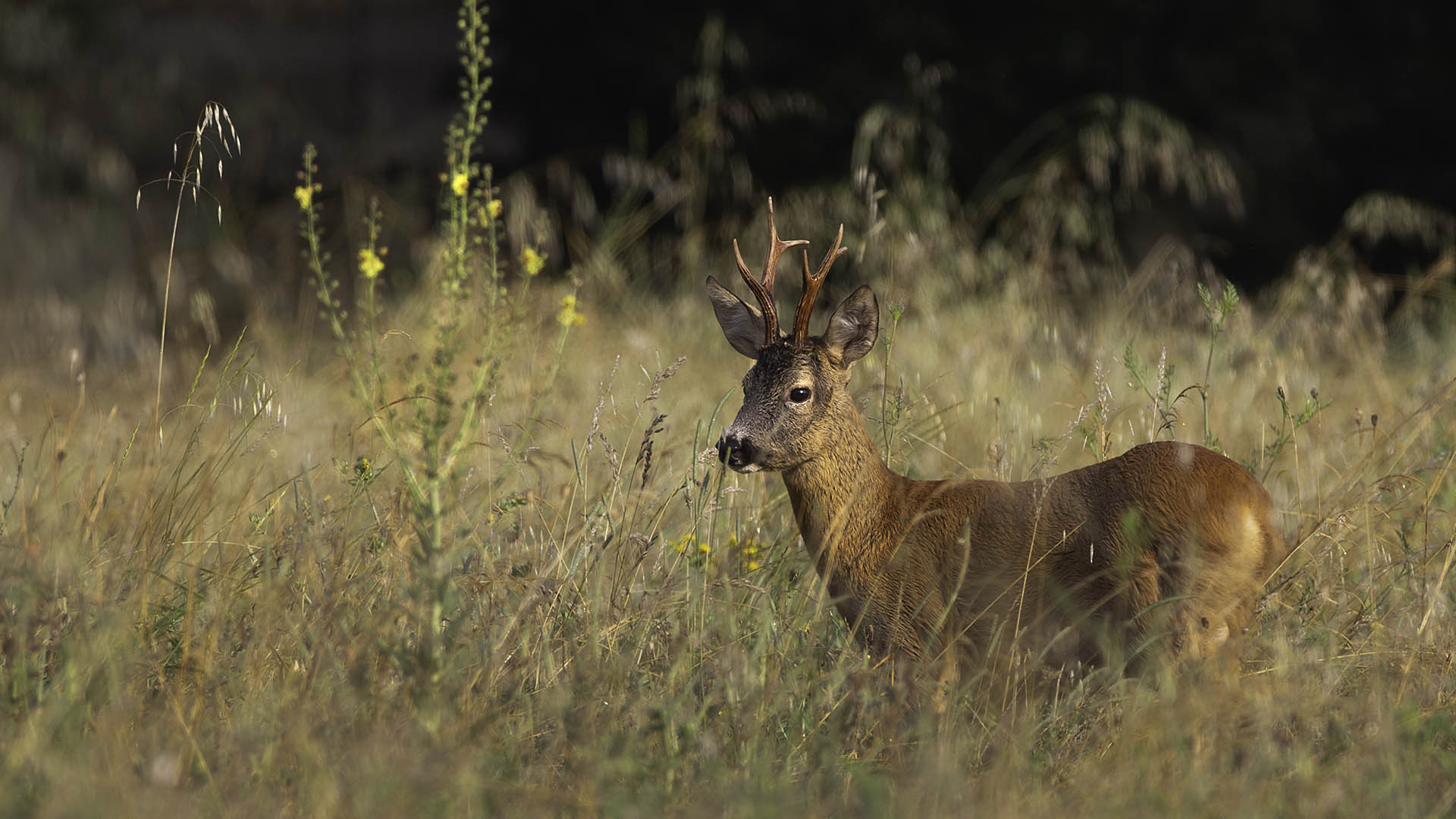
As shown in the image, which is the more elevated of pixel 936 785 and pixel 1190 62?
pixel 1190 62

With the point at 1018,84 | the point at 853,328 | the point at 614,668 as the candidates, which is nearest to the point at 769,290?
the point at 853,328

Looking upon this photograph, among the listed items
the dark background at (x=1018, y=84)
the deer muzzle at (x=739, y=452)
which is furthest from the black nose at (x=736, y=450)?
the dark background at (x=1018, y=84)

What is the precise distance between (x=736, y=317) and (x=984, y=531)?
89cm

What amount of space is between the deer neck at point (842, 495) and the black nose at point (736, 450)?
17 centimetres

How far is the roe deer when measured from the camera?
332 centimetres

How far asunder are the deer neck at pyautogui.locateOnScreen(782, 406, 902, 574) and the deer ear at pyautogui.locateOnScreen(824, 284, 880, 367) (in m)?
0.19

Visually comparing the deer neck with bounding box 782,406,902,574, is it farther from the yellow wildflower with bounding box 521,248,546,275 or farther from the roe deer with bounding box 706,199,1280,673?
the yellow wildflower with bounding box 521,248,546,275

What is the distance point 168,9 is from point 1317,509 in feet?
49.7

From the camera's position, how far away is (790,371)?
3.77m

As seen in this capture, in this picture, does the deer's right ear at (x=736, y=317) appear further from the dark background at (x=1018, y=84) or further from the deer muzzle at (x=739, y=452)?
the dark background at (x=1018, y=84)

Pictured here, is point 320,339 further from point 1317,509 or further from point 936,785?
point 936,785

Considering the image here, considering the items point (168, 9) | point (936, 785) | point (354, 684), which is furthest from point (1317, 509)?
point (168, 9)

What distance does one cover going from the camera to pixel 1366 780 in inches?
108

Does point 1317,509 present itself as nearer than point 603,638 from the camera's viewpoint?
No
